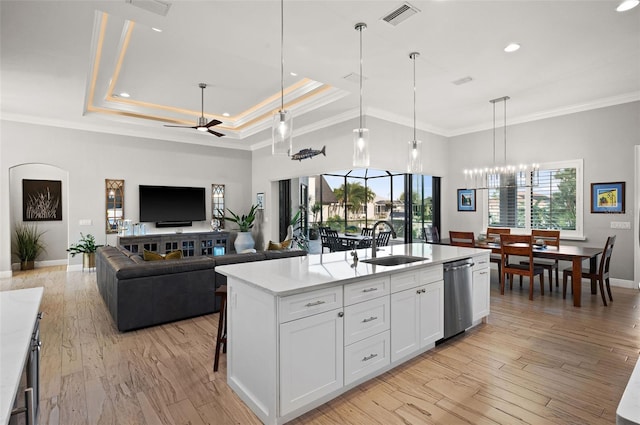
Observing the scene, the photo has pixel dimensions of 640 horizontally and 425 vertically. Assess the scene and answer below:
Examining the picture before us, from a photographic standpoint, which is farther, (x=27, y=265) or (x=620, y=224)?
(x=27, y=265)

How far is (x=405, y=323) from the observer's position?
112 inches

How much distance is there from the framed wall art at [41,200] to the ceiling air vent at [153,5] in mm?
7305

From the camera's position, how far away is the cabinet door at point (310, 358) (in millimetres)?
2078

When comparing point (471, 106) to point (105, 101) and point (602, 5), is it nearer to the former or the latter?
point (602, 5)

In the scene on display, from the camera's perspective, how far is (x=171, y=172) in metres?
8.21

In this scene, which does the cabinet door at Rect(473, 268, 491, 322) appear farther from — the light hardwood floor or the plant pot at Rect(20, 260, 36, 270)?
the plant pot at Rect(20, 260, 36, 270)

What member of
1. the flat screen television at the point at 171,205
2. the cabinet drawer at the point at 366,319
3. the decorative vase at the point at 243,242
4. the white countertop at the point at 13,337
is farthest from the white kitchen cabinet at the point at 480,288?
the flat screen television at the point at 171,205

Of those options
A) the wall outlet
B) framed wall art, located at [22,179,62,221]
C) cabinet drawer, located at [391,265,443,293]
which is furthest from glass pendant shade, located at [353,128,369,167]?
framed wall art, located at [22,179,62,221]

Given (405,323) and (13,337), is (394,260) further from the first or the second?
(13,337)

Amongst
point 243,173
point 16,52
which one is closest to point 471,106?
point 243,173

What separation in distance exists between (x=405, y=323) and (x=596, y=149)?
5333mm

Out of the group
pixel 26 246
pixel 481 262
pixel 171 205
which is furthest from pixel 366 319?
pixel 26 246

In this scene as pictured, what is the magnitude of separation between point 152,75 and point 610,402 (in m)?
6.22

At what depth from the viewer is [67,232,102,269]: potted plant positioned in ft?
23.1
